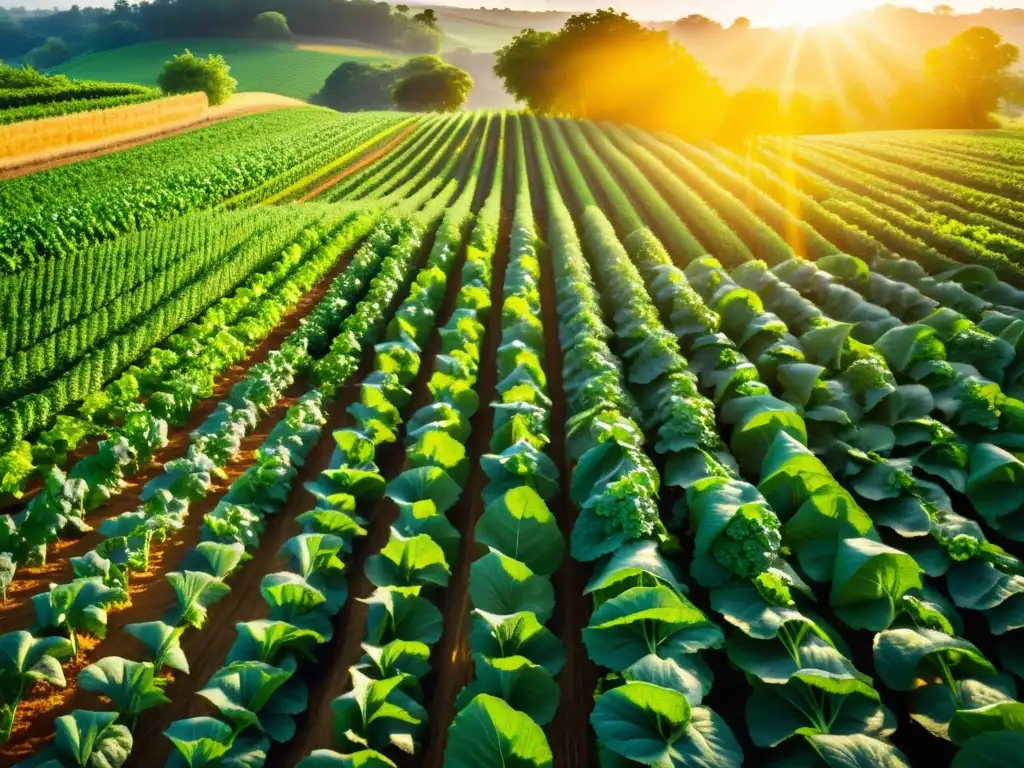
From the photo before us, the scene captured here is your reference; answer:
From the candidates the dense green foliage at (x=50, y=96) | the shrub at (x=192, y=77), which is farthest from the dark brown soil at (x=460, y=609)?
the shrub at (x=192, y=77)

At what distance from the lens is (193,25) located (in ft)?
347

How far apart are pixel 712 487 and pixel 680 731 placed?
2381 millimetres

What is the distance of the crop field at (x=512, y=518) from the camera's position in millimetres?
4430

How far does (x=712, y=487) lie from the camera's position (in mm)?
5820

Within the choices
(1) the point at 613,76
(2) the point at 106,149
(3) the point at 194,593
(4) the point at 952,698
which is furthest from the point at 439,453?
(1) the point at 613,76

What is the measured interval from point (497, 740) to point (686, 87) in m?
48.5

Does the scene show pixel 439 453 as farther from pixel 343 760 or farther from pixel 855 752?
pixel 855 752

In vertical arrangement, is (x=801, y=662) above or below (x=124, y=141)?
below

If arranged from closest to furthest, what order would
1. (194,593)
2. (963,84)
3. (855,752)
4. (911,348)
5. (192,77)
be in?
(855,752), (194,593), (911,348), (192,77), (963,84)

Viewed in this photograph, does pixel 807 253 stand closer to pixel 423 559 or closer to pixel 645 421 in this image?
pixel 645 421

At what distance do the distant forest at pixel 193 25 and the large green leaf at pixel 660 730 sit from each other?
9663 cm

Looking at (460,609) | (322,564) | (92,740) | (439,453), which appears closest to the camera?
(92,740)

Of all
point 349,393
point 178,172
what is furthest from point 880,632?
point 178,172

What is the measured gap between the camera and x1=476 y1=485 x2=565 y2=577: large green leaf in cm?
582
